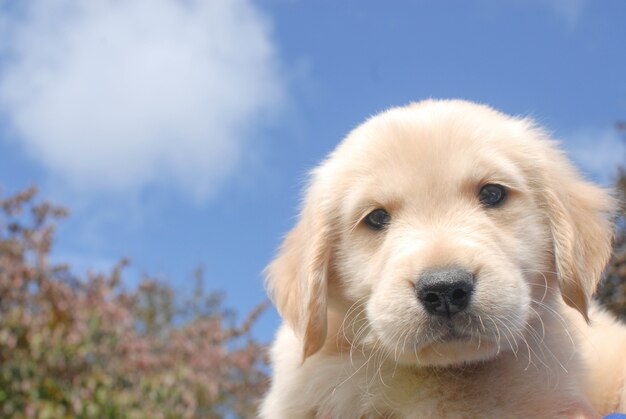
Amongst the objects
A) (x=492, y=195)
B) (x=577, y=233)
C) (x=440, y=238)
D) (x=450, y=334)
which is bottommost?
(x=450, y=334)

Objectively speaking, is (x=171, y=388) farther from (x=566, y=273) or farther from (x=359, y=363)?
(x=566, y=273)

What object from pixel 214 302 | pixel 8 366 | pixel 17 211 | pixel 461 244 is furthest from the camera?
pixel 214 302

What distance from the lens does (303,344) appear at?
11.2ft

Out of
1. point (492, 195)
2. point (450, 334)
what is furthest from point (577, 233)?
point (450, 334)

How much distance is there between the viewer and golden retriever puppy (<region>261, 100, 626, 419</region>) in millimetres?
3018

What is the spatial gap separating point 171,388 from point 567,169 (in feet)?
19.5

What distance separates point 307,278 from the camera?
11.3 ft

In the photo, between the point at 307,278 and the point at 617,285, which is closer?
the point at 307,278

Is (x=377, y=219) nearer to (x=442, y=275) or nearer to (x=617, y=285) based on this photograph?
(x=442, y=275)

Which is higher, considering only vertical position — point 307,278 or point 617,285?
point 617,285

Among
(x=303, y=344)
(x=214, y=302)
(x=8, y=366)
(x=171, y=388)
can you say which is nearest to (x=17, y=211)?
(x=8, y=366)

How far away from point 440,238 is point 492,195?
426mm

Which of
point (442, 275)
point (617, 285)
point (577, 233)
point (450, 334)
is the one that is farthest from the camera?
point (617, 285)

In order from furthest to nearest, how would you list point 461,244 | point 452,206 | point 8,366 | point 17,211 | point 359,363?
point 17,211, point 8,366, point 359,363, point 452,206, point 461,244
